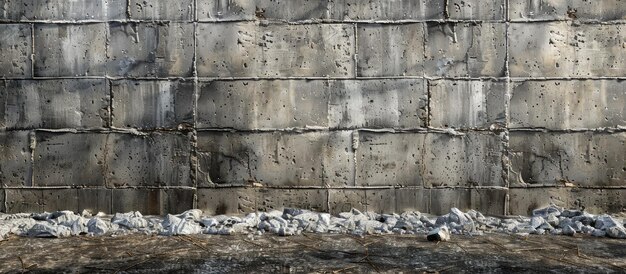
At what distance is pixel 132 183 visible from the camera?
22.7 feet

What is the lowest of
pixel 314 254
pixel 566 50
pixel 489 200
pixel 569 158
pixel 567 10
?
pixel 314 254

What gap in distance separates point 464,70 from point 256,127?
8.45ft

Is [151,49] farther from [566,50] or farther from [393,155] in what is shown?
[566,50]

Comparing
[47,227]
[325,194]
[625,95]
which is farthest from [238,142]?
[625,95]

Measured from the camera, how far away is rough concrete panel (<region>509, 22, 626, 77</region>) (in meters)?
6.90

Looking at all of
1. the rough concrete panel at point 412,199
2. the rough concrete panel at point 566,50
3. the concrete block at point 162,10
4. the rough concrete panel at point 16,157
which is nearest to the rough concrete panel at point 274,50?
the concrete block at point 162,10

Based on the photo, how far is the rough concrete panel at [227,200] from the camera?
22.7 ft

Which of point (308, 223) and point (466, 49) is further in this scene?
point (466, 49)

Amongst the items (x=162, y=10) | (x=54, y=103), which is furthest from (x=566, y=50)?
(x=54, y=103)

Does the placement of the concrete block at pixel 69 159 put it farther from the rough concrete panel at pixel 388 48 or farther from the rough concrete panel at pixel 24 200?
the rough concrete panel at pixel 388 48

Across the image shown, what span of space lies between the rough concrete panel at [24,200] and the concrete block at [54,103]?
778mm

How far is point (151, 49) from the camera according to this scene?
6.91 metres

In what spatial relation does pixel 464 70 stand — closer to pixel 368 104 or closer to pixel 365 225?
pixel 368 104

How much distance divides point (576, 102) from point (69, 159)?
6087 mm
